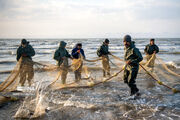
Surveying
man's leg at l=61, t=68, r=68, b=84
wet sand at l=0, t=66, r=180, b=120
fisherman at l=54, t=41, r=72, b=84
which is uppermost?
fisherman at l=54, t=41, r=72, b=84

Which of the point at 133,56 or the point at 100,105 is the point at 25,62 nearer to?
the point at 100,105

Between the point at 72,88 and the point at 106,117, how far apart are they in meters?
2.58

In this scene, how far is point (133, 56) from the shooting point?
480 centimetres

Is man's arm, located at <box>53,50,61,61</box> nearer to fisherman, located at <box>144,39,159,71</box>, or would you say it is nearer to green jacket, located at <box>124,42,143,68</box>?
green jacket, located at <box>124,42,143,68</box>

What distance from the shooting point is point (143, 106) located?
4488mm

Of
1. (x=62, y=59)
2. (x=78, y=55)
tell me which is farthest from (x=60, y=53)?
(x=78, y=55)

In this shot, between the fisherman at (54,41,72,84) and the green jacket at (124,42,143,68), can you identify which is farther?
the fisherman at (54,41,72,84)

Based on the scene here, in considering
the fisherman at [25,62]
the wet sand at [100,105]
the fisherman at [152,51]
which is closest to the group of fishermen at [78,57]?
the fisherman at [25,62]

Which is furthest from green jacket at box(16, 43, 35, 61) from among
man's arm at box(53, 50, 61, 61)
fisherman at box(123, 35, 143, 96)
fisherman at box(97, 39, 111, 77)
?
fisherman at box(123, 35, 143, 96)

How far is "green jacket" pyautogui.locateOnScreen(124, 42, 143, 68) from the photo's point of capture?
474 cm

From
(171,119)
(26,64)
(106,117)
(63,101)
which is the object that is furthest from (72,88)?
(171,119)

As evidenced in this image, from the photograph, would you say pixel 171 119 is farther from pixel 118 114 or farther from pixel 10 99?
pixel 10 99

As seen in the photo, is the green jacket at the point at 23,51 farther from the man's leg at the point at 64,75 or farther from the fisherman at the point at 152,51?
the fisherman at the point at 152,51

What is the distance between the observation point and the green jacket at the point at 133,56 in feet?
15.5
